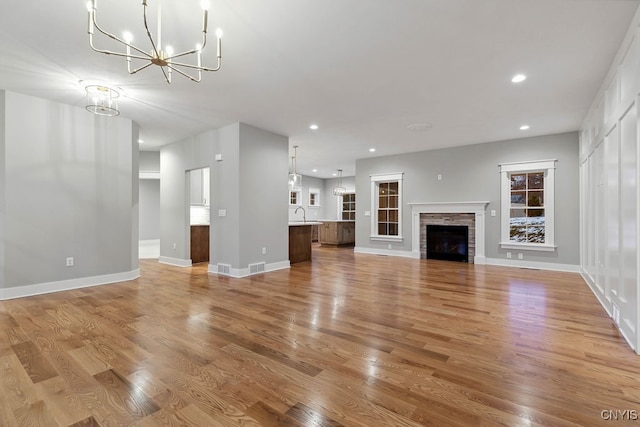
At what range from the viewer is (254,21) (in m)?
2.50

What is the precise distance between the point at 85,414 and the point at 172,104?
4.01 meters

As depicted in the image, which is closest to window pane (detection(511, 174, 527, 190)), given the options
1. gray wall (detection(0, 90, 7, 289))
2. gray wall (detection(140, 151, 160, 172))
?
gray wall (detection(140, 151, 160, 172))

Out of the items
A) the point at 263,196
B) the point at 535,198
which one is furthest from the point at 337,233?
the point at 535,198

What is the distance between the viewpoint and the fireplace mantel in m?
6.72

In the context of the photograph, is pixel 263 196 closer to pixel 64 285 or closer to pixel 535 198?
pixel 64 285

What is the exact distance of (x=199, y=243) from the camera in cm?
673

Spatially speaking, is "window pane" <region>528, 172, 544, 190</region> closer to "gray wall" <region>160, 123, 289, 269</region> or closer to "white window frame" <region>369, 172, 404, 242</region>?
"white window frame" <region>369, 172, 404, 242</region>

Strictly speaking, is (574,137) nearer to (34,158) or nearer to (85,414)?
(85,414)

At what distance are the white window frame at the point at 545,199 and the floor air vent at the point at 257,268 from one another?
205 inches

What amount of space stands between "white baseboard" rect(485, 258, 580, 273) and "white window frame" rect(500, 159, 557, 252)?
0.95 feet

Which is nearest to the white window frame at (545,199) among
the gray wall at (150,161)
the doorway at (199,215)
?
the doorway at (199,215)

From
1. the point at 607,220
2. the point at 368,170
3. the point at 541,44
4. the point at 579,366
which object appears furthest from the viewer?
the point at 368,170

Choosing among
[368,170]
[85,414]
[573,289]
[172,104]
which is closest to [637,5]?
[573,289]

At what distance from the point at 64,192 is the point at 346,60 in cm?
444
